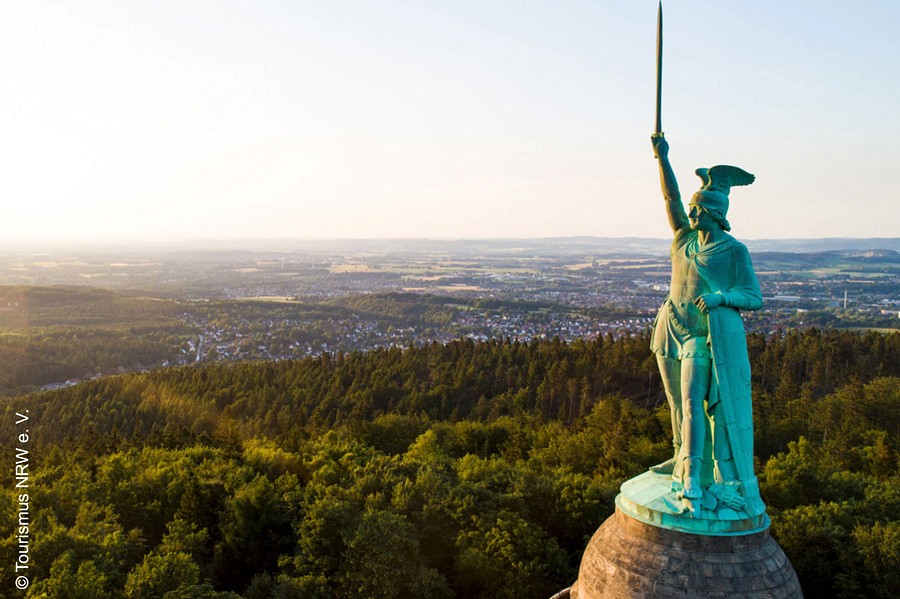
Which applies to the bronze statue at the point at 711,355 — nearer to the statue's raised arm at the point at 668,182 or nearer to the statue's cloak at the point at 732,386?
the statue's cloak at the point at 732,386

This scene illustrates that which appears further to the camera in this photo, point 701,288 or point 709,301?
point 701,288

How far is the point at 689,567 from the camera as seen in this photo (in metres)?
10.6

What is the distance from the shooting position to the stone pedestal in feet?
34.4

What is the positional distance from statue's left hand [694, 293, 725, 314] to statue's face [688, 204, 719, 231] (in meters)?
1.21

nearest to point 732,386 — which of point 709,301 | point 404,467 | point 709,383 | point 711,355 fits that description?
point 709,383

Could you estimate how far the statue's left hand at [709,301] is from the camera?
11.1m

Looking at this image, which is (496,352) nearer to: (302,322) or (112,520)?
(112,520)

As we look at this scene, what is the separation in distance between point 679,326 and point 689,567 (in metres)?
3.76

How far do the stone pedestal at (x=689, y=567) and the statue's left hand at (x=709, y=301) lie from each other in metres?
3.50

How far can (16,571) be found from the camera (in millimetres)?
17656

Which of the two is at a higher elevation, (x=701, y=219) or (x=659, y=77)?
(x=659, y=77)

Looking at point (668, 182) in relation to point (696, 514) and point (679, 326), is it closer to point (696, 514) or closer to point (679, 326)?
point (679, 326)

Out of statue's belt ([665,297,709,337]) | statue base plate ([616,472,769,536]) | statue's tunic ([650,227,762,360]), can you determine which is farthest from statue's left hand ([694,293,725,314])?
statue base plate ([616,472,769,536])

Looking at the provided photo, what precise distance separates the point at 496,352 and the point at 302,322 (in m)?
77.9
